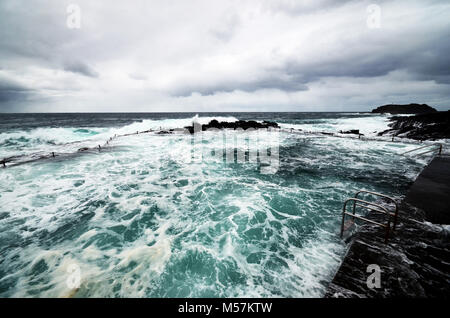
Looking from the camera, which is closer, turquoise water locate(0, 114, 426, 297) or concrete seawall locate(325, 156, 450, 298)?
concrete seawall locate(325, 156, 450, 298)

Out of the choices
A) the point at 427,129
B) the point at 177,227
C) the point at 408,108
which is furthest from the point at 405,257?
the point at 408,108

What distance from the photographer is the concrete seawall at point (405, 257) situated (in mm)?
3441

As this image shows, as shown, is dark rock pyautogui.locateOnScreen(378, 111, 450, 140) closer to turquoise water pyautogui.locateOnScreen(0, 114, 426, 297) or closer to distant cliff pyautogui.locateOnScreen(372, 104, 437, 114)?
turquoise water pyautogui.locateOnScreen(0, 114, 426, 297)

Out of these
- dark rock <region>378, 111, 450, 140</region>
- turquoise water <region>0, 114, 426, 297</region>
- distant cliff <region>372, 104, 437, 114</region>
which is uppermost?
distant cliff <region>372, 104, 437, 114</region>

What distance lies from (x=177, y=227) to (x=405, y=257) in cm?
620

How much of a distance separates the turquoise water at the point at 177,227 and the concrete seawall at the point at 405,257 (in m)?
0.64

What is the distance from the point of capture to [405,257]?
411cm

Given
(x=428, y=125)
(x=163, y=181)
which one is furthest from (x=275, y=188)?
(x=428, y=125)

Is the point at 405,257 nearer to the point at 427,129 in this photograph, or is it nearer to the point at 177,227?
the point at 177,227

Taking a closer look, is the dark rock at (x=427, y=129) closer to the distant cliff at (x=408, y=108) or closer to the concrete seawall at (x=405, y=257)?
the concrete seawall at (x=405, y=257)

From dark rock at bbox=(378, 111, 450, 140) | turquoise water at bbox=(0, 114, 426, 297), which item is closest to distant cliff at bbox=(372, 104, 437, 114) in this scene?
dark rock at bbox=(378, 111, 450, 140)

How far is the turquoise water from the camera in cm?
442

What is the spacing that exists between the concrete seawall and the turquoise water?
639mm
